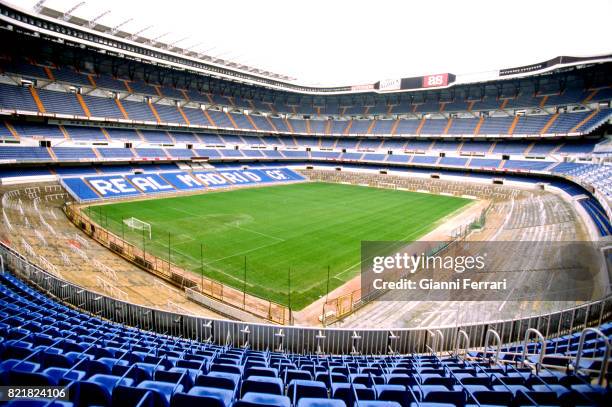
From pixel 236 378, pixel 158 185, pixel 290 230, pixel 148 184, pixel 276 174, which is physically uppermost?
pixel 276 174

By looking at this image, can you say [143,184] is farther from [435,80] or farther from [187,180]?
[435,80]

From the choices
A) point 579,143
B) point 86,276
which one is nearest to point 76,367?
point 86,276

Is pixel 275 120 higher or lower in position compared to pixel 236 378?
higher

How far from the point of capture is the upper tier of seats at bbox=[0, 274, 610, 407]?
12.4ft

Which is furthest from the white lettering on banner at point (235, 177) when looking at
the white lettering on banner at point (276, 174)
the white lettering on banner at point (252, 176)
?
the white lettering on banner at point (276, 174)

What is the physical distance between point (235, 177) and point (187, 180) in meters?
7.54

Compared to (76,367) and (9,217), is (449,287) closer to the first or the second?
(76,367)

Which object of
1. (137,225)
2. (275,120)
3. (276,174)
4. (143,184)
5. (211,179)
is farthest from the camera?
(275,120)

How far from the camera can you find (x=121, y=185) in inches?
1460

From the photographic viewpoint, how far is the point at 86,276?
15500mm

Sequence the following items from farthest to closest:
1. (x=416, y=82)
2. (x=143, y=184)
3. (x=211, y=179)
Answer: (x=416, y=82)
(x=211, y=179)
(x=143, y=184)

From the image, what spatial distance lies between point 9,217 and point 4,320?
2016cm

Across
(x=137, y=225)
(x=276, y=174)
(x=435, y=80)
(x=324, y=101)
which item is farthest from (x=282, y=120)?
(x=137, y=225)

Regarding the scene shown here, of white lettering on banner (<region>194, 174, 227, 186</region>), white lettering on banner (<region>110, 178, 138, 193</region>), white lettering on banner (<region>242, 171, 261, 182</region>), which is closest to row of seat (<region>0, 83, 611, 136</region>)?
white lettering on banner (<region>110, 178, 138, 193</region>)
